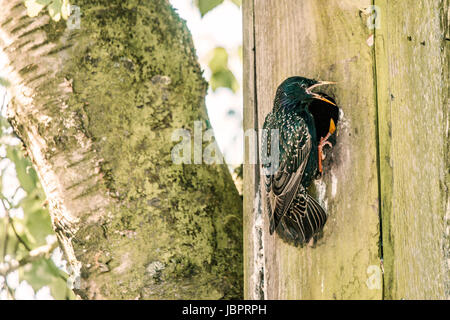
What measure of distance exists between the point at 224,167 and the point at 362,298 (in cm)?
85

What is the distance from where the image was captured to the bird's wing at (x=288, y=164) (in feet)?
5.70

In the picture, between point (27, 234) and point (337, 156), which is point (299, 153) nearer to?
point (337, 156)

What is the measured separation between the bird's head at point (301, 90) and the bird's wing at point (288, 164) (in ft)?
0.19

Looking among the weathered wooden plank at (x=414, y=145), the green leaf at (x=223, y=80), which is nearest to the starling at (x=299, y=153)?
the weathered wooden plank at (x=414, y=145)

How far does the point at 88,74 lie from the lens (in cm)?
218

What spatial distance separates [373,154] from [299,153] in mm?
222

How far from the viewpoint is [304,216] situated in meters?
1.76

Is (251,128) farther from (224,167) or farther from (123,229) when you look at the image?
(123,229)

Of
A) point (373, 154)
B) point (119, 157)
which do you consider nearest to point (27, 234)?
point (119, 157)

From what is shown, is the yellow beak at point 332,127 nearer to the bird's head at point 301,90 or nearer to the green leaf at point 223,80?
the bird's head at point 301,90

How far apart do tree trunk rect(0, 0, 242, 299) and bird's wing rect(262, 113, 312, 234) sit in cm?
42
